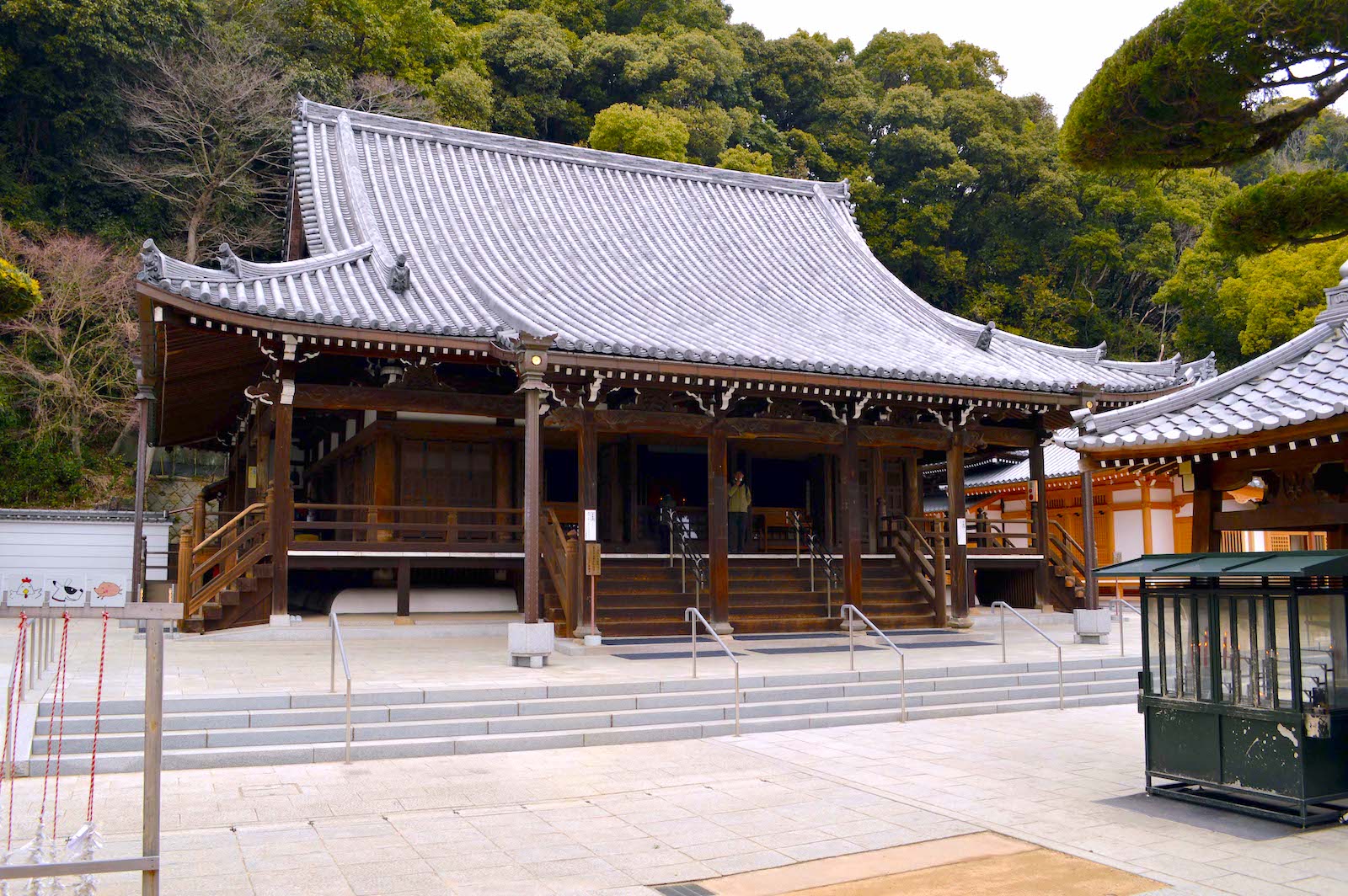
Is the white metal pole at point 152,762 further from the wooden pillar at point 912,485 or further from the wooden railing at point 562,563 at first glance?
the wooden pillar at point 912,485

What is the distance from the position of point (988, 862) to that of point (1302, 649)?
271 centimetres

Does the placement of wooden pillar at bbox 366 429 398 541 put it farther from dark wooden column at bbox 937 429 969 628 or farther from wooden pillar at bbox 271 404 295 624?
dark wooden column at bbox 937 429 969 628

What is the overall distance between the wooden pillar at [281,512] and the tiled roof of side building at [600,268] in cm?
181

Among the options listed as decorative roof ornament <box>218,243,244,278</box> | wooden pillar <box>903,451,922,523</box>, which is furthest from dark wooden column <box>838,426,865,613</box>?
decorative roof ornament <box>218,243,244,278</box>

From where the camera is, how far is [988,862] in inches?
233

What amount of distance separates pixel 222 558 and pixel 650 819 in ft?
30.2

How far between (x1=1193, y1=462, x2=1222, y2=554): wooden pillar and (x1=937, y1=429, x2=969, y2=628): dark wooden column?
27.0 ft

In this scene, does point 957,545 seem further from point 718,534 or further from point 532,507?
point 532,507

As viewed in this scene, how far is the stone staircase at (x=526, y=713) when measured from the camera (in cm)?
835

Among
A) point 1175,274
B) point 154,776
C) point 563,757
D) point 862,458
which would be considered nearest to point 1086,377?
point 862,458

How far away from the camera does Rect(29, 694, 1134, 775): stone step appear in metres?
8.00

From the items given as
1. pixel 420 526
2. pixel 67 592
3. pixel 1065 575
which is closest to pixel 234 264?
pixel 420 526

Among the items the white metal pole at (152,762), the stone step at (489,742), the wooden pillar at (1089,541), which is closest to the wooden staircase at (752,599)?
the wooden pillar at (1089,541)

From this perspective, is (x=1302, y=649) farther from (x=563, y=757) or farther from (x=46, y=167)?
(x=46, y=167)
